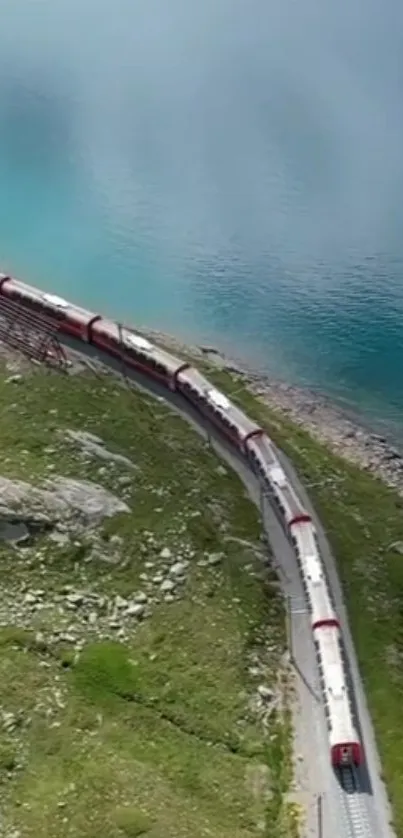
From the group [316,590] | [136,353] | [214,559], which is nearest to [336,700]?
[316,590]

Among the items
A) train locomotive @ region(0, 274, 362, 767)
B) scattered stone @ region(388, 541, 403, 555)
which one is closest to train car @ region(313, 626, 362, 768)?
train locomotive @ region(0, 274, 362, 767)

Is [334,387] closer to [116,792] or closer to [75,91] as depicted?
[116,792]

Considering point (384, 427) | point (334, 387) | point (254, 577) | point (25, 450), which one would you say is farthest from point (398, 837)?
point (334, 387)

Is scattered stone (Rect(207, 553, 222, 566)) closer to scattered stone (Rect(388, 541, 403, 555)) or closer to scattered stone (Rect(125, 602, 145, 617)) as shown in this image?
scattered stone (Rect(125, 602, 145, 617))

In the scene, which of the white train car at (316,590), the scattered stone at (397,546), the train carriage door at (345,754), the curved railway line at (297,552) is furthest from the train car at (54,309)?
the train carriage door at (345,754)

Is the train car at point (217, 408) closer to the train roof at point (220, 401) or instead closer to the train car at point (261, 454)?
the train roof at point (220, 401)

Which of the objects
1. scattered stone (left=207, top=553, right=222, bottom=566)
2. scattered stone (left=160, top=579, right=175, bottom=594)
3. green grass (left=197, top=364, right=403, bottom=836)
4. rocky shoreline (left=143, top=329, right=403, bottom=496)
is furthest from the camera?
rocky shoreline (left=143, top=329, right=403, bottom=496)
